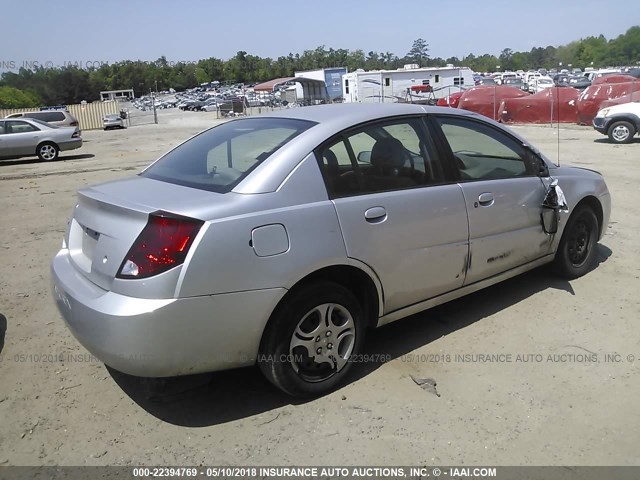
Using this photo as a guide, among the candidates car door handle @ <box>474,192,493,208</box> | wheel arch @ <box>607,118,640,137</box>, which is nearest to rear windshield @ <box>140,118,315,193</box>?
car door handle @ <box>474,192,493,208</box>

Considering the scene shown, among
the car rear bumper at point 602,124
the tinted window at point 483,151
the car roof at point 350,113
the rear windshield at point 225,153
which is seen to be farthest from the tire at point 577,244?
the car rear bumper at point 602,124

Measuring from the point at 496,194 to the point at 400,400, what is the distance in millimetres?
1731

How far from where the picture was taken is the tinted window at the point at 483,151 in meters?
4.11

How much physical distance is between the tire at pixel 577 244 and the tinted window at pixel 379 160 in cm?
175

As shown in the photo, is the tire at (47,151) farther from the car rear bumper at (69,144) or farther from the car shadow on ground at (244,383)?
the car shadow on ground at (244,383)

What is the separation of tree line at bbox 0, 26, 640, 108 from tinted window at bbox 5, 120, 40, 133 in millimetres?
68019

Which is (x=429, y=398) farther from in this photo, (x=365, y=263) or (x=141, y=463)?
(x=141, y=463)

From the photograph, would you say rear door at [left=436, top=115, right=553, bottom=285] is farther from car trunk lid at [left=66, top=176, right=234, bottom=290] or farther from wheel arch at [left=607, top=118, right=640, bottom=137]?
wheel arch at [left=607, top=118, right=640, bottom=137]

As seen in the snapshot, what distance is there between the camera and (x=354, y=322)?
11.3 feet

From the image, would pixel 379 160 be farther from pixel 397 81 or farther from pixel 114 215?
pixel 397 81

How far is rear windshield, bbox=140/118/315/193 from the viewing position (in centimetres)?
333

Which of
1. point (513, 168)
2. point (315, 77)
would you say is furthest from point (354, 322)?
point (315, 77)

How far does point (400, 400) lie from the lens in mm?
3330

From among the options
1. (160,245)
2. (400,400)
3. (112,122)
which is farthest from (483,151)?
(112,122)
